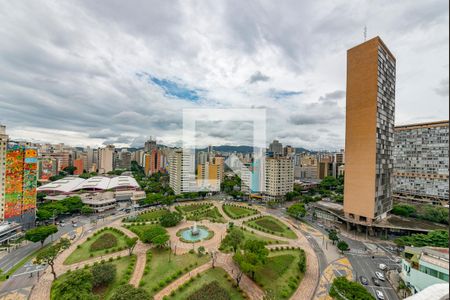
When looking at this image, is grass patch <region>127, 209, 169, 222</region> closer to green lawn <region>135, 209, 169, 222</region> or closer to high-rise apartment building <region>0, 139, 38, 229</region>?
green lawn <region>135, 209, 169, 222</region>

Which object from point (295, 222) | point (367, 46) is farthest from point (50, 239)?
point (367, 46)

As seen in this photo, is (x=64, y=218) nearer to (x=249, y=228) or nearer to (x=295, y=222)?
(x=249, y=228)

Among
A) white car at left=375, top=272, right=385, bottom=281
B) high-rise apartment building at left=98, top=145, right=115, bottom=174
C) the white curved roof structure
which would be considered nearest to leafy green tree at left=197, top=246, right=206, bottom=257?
white car at left=375, top=272, right=385, bottom=281

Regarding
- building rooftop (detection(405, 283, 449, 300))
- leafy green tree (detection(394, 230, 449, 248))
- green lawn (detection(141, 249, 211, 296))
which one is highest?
building rooftop (detection(405, 283, 449, 300))

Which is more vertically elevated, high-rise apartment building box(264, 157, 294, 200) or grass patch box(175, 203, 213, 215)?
high-rise apartment building box(264, 157, 294, 200)

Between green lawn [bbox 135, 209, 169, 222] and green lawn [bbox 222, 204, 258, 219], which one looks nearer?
green lawn [bbox 135, 209, 169, 222]

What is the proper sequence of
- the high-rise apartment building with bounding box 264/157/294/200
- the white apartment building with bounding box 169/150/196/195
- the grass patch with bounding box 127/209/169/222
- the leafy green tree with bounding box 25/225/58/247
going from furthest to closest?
the white apartment building with bounding box 169/150/196/195, the high-rise apartment building with bounding box 264/157/294/200, the grass patch with bounding box 127/209/169/222, the leafy green tree with bounding box 25/225/58/247

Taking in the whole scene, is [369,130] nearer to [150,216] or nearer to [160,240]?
[160,240]
